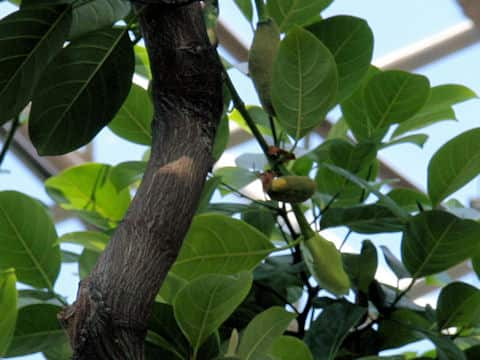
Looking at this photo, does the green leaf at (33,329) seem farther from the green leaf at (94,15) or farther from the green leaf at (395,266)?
the green leaf at (395,266)

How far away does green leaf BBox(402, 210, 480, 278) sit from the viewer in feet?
2.38

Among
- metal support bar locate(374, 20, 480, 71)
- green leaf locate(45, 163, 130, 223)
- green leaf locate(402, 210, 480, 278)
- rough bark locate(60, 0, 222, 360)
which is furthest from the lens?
metal support bar locate(374, 20, 480, 71)

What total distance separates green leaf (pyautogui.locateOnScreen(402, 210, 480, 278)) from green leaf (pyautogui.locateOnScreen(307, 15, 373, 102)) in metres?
0.12

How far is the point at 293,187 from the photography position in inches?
19.7

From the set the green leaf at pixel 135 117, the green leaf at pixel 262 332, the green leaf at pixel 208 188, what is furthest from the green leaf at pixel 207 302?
the green leaf at pixel 135 117

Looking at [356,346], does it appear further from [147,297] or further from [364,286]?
[147,297]

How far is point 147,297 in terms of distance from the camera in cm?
36

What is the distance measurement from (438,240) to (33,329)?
0.33 metres

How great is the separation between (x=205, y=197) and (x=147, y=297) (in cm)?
33

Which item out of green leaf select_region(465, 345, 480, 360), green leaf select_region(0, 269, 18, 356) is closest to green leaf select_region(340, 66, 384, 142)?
green leaf select_region(465, 345, 480, 360)

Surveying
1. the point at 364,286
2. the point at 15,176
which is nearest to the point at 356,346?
the point at 364,286

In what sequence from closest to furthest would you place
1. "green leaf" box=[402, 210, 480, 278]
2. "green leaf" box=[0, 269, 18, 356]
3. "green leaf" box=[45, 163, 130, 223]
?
"green leaf" box=[0, 269, 18, 356] → "green leaf" box=[402, 210, 480, 278] → "green leaf" box=[45, 163, 130, 223]

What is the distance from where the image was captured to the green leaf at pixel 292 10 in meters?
0.70

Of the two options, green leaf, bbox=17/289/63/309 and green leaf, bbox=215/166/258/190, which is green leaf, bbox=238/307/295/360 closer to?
green leaf, bbox=17/289/63/309
